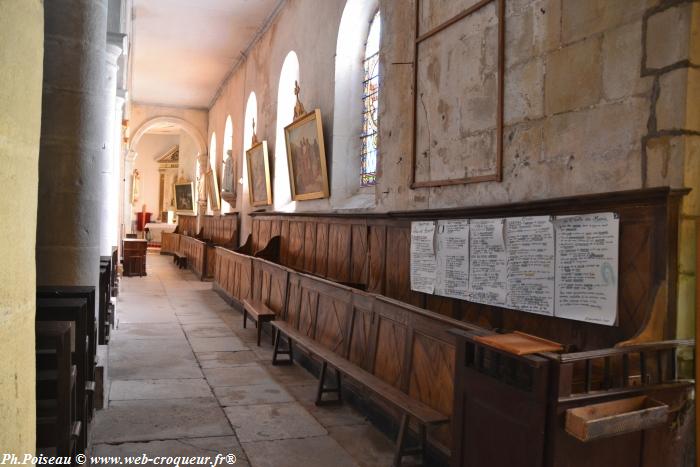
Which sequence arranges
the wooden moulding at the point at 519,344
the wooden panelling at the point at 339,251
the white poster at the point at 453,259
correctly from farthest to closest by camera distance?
the wooden panelling at the point at 339,251, the white poster at the point at 453,259, the wooden moulding at the point at 519,344

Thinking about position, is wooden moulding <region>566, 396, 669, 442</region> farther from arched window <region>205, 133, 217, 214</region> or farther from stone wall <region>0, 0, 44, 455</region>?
arched window <region>205, 133, 217, 214</region>

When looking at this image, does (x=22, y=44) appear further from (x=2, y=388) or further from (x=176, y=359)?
(x=176, y=359)

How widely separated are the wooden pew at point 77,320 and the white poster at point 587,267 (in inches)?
101

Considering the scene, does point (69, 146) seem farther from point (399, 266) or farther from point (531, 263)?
point (531, 263)

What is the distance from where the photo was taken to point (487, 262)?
404cm

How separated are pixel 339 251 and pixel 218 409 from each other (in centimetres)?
262

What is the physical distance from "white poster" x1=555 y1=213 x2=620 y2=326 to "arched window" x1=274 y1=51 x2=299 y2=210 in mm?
7549

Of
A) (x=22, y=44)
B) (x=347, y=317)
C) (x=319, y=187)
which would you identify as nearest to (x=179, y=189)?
(x=319, y=187)

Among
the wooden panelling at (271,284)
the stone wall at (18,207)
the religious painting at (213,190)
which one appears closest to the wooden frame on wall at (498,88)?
the wooden panelling at (271,284)

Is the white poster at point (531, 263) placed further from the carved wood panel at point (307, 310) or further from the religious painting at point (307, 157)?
the religious painting at point (307, 157)

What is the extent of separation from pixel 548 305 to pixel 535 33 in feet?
5.63

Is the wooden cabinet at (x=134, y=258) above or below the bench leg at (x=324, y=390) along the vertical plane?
above

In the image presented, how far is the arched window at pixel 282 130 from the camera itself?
10594mm

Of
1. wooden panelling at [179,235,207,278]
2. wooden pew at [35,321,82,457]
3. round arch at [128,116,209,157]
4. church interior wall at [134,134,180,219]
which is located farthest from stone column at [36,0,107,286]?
church interior wall at [134,134,180,219]
